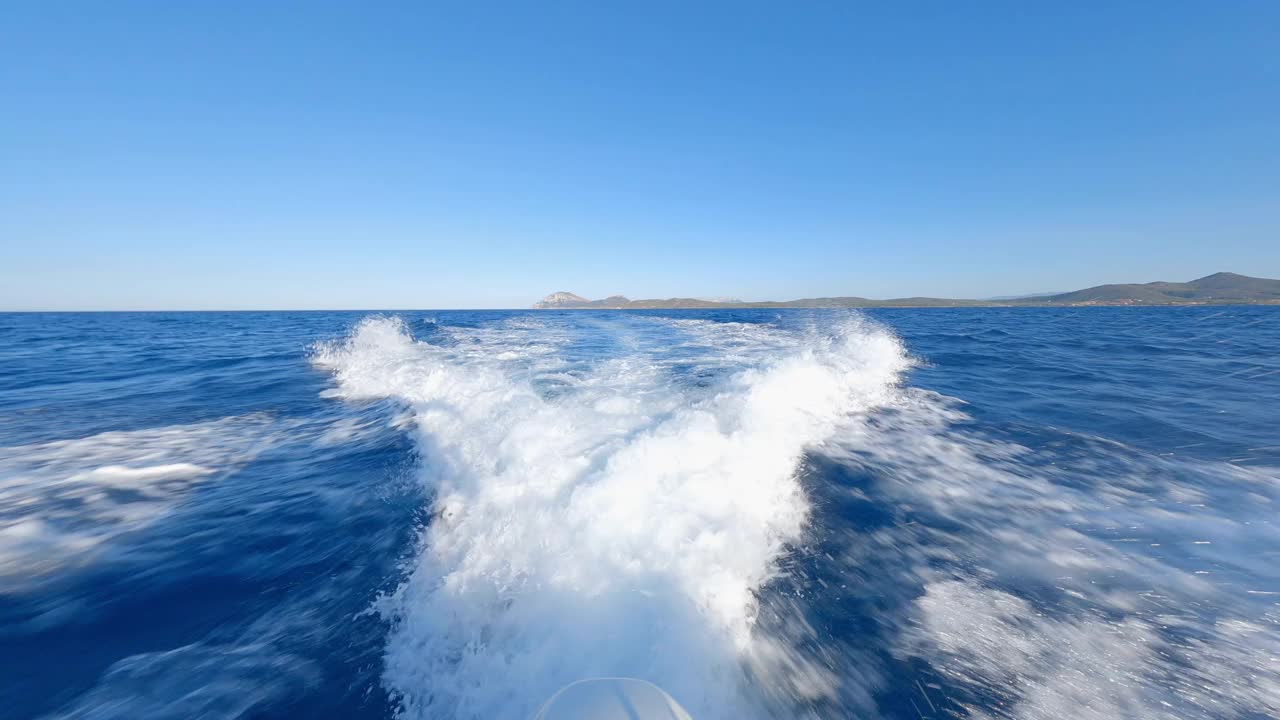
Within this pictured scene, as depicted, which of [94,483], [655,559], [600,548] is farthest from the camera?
[94,483]

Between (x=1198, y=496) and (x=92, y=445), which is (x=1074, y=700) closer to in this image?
(x=1198, y=496)

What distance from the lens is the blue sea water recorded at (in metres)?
2.85

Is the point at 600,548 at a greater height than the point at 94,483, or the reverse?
the point at 600,548

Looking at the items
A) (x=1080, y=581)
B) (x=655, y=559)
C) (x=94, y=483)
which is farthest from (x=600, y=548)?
(x=94, y=483)

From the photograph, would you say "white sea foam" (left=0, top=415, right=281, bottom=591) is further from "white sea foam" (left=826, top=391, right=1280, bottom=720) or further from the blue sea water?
"white sea foam" (left=826, top=391, right=1280, bottom=720)

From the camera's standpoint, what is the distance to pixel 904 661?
9.86 ft

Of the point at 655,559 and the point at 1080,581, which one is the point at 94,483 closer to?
the point at 655,559

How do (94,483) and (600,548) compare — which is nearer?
(600,548)

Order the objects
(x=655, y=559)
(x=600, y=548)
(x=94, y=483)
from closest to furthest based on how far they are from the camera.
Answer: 1. (x=655, y=559)
2. (x=600, y=548)
3. (x=94, y=483)

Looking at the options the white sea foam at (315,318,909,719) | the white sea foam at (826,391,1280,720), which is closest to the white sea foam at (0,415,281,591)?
the white sea foam at (315,318,909,719)

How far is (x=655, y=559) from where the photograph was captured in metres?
3.73

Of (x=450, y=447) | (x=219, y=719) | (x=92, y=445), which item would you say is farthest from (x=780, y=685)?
(x=92, y=445)

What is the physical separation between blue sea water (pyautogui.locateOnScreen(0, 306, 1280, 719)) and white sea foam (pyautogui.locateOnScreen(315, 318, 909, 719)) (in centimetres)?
3

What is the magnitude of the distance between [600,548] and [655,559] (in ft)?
1.71
